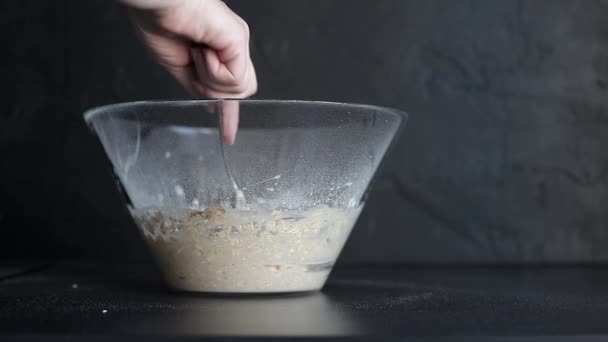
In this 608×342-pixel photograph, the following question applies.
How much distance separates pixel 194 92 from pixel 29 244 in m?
0.55

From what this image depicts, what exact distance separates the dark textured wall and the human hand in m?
0.37

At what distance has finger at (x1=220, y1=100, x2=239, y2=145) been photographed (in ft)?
2.18

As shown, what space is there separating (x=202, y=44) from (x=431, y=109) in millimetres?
530

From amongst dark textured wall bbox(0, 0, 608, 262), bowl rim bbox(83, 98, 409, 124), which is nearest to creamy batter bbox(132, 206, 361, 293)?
bowl rim bbox(83, 98, 409, 124)

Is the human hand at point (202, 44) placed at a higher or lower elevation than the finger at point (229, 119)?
higher

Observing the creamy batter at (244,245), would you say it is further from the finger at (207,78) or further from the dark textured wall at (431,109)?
the dark textured wall at (431,109)

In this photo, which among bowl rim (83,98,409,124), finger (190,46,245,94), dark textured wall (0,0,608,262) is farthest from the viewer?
dark textured wall (0,0,608,262)

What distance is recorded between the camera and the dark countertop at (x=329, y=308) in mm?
492

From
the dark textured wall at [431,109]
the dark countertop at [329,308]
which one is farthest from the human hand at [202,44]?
the dark textured wall at [431,109]

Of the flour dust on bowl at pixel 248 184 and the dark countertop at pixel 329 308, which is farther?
the flour dust on bowl at pixel 248 184

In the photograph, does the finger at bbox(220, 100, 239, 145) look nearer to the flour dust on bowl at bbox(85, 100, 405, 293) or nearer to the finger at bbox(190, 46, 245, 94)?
the flour dust on bowl at bbox(85, 100, 405, 293)

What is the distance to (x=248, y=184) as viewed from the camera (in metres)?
0.70

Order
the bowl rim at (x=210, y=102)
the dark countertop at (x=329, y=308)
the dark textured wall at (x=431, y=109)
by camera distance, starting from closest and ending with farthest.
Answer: the dark countertop at (x=329, y=308) < the bowl rim at (x=210, y=102) < the dark textured wall at (x=431, y=109)

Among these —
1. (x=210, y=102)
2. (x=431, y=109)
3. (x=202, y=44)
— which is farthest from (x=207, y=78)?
(x=431, y=109)
